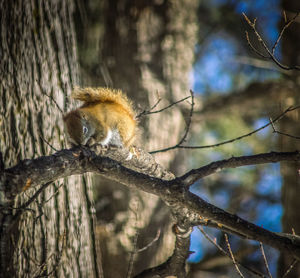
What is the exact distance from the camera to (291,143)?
314cm

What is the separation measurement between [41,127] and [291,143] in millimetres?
2388

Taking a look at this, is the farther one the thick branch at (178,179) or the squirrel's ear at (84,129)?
the squirrel's ear at (84,129)

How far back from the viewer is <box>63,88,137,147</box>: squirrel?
5.74 feet

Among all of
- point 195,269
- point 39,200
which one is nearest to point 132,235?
point 195,269

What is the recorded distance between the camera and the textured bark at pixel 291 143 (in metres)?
3.08

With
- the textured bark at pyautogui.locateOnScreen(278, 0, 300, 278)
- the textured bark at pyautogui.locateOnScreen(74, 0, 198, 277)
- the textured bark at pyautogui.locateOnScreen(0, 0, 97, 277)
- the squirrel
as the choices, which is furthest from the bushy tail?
the textured bark at pyautogui.locateOnScreen(278, 0, 300, 278)

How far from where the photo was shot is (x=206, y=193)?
3953 mm

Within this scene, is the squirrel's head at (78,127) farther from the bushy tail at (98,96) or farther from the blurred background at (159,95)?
the blurred background at (159,95)

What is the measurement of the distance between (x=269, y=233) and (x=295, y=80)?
7.34 feet

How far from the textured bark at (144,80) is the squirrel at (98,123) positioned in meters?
0.89

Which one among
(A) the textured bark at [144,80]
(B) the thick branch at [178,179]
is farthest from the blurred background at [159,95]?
(B) the thick branch at [178,179]

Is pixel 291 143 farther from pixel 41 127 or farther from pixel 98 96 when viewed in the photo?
pixel 41 127

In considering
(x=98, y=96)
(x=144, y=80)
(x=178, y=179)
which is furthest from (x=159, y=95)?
(x=178, y=179)

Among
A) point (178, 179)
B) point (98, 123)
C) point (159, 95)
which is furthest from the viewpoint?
point (159, 95)
